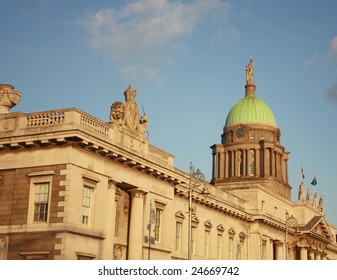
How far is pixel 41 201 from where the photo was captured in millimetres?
34438

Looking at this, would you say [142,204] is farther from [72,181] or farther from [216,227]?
[216,227]

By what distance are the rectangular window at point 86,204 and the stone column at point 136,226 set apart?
4.82 m

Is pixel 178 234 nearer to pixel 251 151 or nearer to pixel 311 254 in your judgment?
pixel 311 254

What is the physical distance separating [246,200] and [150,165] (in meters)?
28.3

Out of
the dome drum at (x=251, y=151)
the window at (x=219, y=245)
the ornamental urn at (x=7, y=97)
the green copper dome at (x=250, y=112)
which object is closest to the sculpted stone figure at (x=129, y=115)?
the ornamental urn at (x=7, y=97)

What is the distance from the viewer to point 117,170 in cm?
3809

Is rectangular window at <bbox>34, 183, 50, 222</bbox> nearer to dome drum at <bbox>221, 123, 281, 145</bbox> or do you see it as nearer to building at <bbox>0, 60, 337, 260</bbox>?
building at <bbox>0, 60, 337, 260</bbox>

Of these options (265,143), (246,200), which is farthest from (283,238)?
(265,143)

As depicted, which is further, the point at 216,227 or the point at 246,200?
the point at 246,200

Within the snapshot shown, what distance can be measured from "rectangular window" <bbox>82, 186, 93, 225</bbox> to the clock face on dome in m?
54.8

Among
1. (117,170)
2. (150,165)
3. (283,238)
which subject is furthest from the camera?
(283,238)

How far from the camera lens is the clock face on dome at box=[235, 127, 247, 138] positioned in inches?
3482

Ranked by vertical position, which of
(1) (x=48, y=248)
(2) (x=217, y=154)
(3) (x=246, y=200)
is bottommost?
(1) (x=48, y=248)

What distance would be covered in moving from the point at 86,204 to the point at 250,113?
189ft
